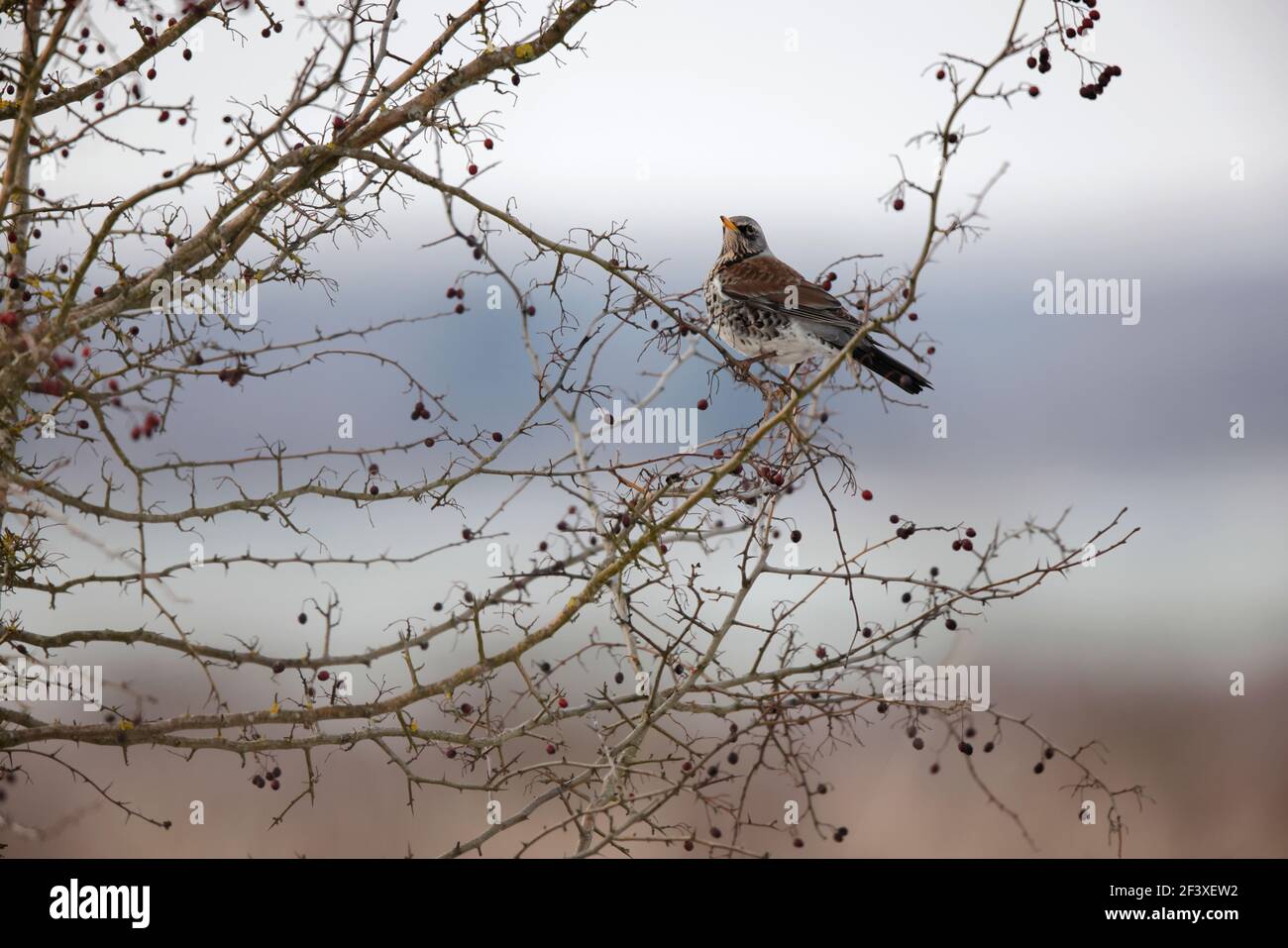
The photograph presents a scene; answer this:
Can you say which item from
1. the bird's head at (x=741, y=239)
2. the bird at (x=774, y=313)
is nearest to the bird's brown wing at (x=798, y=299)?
the bird at (x=774, y=313)

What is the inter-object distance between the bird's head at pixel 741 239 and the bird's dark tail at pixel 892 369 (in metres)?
2.38

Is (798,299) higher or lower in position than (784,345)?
higher

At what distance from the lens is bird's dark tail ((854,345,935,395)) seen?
5.87 metres

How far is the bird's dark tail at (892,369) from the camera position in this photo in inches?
231

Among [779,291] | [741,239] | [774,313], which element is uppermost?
[741,239]

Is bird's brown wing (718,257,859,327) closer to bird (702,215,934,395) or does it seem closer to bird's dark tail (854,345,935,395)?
bird (702,215,934,395)

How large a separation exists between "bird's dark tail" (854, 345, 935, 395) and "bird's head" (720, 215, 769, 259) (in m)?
2.38

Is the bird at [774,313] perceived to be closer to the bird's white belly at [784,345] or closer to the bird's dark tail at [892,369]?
the bird's white belly at [784,345]

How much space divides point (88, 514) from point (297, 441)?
94016mm

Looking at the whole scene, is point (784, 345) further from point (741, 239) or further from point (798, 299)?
point (741, 239)

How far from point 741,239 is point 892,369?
257cm

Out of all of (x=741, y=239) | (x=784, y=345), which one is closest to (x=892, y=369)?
(x=784, y=345)

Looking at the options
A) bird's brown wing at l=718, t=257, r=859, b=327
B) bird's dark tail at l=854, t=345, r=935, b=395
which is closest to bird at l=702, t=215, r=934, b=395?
bird's brown wing at l=718, t=257, r=859, b=327

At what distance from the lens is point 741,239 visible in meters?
8.53
